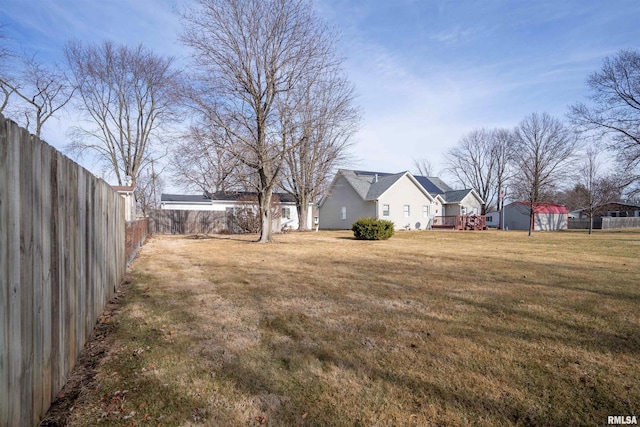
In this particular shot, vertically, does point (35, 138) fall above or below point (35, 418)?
above

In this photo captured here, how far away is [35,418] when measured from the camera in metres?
2.04

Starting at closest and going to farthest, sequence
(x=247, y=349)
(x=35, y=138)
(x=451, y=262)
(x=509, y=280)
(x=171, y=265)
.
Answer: (x=35, y=138)
(x=247, y=349)
(x=509, y=280)
(x=171, y=265)
(x=451, y=262)

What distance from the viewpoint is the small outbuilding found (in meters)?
37.3

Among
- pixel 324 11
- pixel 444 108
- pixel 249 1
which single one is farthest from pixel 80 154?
pixel 444 108

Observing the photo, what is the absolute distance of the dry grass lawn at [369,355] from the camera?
240 cm

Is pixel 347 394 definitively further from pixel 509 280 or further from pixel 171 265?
pixel 171 265

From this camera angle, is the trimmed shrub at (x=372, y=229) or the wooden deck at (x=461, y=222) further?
the wooden deck at (x=461, y=222)

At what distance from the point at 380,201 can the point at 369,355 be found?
2696cm

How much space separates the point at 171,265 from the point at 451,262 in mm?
7771

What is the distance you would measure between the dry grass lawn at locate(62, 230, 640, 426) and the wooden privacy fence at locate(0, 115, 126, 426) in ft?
1.46

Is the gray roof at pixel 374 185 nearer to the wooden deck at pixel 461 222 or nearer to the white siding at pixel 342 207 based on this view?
the white siding at pixel 342 207

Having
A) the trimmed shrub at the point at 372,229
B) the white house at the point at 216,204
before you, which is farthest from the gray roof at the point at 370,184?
the trimmed shrub at the point at 372,229

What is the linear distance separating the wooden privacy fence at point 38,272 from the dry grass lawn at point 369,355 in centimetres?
45

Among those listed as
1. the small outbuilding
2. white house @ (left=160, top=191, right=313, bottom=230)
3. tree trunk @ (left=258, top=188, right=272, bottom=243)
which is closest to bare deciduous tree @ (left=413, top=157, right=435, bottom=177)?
the small outbuilding
